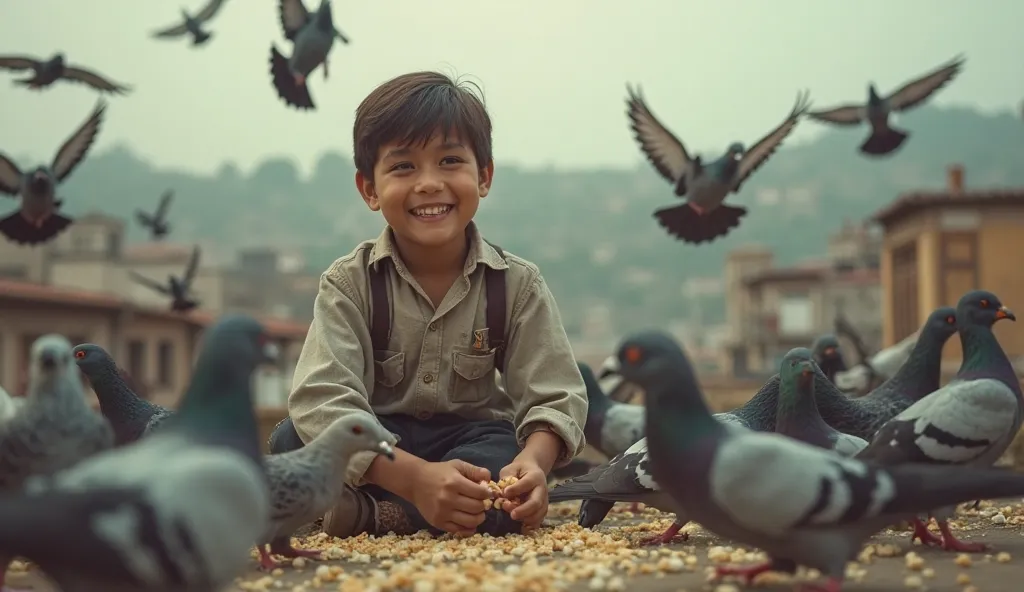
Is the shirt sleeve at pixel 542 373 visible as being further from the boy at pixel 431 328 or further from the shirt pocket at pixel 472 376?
the shirt pocket at pixel 472 376

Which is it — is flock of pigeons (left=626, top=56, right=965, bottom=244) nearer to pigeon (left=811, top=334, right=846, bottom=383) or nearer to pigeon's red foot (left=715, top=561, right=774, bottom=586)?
pigeon (left=811, top=334, right=846, bottom=383)

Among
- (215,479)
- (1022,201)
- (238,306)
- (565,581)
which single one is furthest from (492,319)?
(238,306)

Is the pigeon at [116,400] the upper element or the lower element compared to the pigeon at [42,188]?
lower

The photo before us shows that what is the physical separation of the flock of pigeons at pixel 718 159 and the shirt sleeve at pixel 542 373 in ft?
4.47

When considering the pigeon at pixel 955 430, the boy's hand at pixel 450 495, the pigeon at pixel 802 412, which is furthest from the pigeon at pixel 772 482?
the pigeon at pixel 802 412

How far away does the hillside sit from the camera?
416 feet

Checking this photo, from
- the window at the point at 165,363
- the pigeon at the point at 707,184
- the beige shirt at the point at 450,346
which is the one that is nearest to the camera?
the beige shirt at the point at 450,346

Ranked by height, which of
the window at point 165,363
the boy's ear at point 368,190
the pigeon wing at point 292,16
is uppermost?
the pigeon wing at point 292,16

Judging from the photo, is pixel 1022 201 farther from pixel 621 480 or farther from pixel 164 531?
pixel 164 531

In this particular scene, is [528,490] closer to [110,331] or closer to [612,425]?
[612,425]

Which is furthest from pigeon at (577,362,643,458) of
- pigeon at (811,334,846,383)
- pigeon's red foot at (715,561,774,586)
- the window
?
the window

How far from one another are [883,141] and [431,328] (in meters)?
3.70

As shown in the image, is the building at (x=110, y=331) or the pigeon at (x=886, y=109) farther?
the building at (x=110, y=331)

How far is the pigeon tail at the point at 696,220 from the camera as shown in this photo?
6.04 metres
